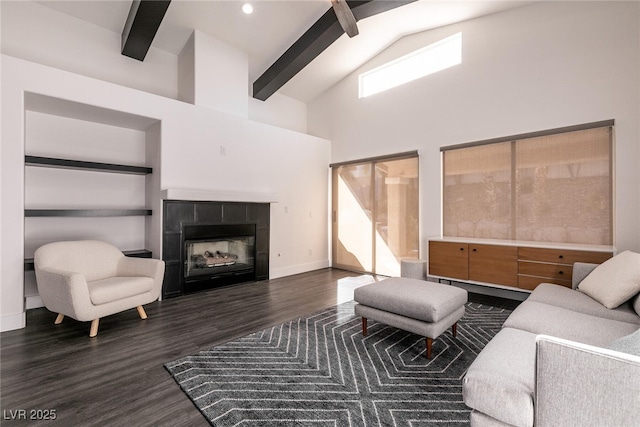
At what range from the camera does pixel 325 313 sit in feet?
11.3

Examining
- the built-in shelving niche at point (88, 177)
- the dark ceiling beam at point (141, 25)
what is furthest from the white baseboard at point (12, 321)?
the dark ceiling beam at point (141, 25)

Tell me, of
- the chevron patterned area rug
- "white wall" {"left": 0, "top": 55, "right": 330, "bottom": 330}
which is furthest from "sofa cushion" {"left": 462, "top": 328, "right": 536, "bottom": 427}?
"white wall" {"left": 0, "top": 55, "right": 330, "bottom": 330}

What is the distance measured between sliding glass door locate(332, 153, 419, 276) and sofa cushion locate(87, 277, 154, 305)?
374cm

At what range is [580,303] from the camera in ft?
7.87

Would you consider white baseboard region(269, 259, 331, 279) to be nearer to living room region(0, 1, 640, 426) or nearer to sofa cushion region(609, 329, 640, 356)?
living room region(0, 1, 640, 426)

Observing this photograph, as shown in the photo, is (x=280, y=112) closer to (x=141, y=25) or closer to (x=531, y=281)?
(x=141, y=25)

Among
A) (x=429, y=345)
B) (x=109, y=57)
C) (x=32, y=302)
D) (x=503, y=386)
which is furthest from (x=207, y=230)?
(x=503, y=386)

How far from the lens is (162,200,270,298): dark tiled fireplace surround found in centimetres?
412

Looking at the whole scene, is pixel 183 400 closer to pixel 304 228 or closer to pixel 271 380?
pixel 271 380

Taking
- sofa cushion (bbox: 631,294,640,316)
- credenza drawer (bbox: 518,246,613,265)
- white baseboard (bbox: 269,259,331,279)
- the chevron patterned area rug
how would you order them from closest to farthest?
the chevron patterned area rug < sofa cushion (bbox: 631,294,640,316) < credenza drawer (bbox: 518,246,613,265) < white baseboard (bbox: 269,259,331,279)

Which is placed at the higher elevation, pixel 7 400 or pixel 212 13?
pixel 212 13

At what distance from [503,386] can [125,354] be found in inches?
107

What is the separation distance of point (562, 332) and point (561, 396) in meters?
1.01

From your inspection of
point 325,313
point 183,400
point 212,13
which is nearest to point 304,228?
point 325,313
